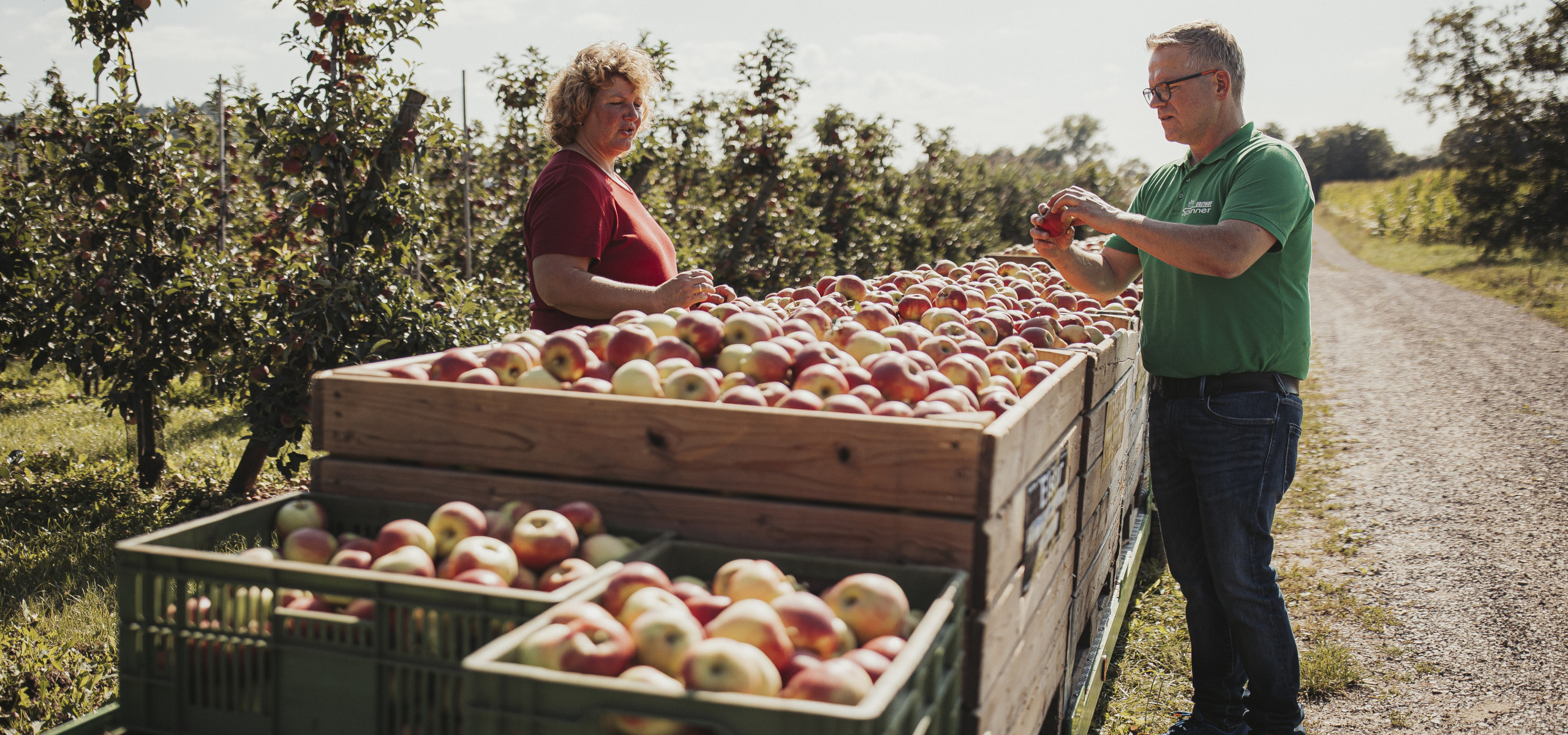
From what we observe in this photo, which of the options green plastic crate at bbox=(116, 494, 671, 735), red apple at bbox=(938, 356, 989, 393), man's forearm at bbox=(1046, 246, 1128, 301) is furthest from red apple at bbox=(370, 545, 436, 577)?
man's forearm at bbox=(1046, 246, 1128, 301)

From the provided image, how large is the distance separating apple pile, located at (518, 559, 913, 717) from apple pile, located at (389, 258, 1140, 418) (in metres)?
0.41

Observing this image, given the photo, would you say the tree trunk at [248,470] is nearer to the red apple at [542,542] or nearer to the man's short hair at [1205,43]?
the red apple at [542,542]

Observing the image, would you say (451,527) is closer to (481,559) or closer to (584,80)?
(481,559)

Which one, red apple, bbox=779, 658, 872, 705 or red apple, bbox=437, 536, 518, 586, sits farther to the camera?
red apple, bbox=437, 536, 518, 586

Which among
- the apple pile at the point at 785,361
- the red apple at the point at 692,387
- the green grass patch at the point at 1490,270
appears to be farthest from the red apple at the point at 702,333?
the green grass patch at the point at 1490,270

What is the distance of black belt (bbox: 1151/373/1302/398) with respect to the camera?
2.89m

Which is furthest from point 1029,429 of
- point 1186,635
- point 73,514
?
point 73,514

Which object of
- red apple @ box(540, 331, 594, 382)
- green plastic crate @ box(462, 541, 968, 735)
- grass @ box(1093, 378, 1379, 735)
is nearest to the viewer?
green plastic crate @ box(462, 541, 968, 735)

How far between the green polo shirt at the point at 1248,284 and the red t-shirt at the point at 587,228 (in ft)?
5.37

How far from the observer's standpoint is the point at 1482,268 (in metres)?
25.7

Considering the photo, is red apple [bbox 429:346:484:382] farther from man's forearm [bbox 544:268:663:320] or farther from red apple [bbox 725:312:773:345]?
man's forearm [bbox 544:268:663:320]

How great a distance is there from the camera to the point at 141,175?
559 centimetres

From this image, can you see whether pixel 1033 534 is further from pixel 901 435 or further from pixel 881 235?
pixel 881 235

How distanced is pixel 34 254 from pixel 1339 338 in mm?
15394
